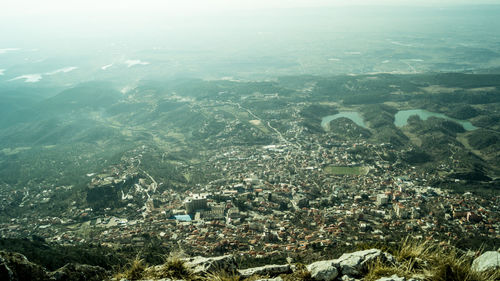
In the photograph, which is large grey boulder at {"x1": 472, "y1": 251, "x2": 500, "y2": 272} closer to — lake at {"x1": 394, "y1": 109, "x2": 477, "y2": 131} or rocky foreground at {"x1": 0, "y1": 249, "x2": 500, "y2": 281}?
rocky foreground at {"x1": 0, "y1": 249, "x2": 500, "y2": 281}

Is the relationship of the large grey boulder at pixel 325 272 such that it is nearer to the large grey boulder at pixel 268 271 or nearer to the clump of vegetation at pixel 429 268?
the clump of vegetation at pixel 429 268

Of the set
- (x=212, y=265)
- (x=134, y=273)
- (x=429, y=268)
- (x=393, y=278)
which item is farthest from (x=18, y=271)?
(x=429, y=268)

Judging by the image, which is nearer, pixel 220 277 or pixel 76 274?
pixel 220 277

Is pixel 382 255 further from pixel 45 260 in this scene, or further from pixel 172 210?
pixel 172 210

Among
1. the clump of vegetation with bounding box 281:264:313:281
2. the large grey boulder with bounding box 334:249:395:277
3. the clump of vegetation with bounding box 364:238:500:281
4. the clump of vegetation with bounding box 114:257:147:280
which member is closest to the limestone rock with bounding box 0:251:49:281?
the clump of vegetation with bounding box 114:257:147:280

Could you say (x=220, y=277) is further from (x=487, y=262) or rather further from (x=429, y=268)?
(x=487, y=262)

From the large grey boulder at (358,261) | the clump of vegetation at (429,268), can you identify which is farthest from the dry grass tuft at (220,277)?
the clump of vegetation at (429,268)
